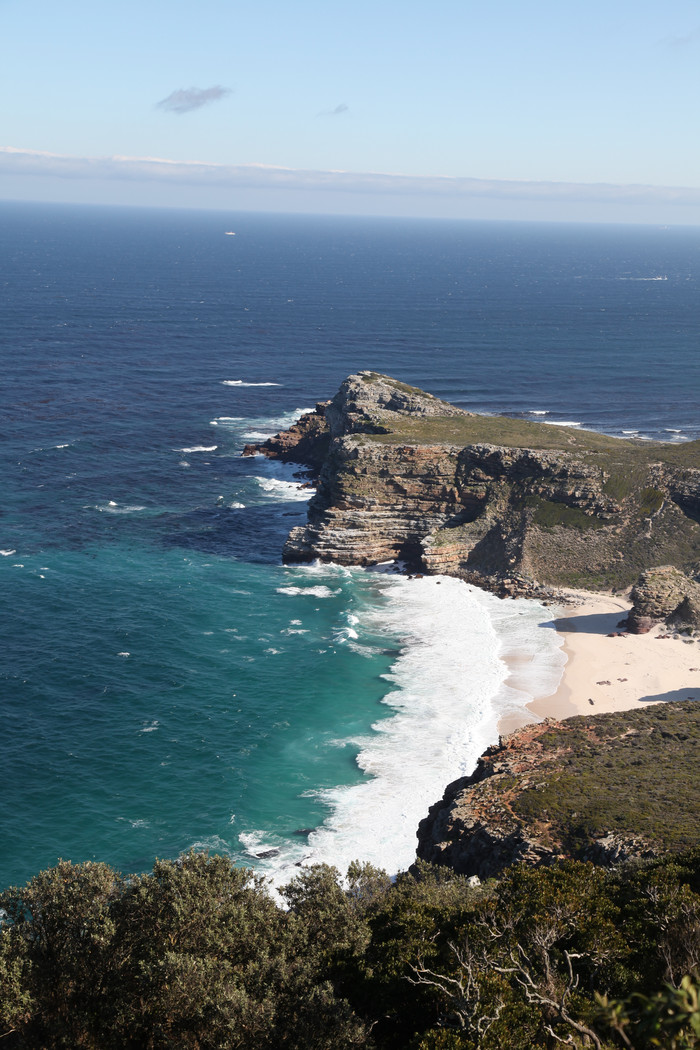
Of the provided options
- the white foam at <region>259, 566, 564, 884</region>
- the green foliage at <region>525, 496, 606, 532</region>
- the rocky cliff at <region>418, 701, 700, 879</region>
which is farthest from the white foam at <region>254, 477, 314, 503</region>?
the rocky cliff at <region>418, 701, 700, 879</region>

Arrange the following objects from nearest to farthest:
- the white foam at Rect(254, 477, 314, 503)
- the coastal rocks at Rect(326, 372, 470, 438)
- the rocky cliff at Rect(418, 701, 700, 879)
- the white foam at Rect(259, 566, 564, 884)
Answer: the rocky cliff at Rect(418, 701, 700, 879)
the white foam at Rect(259, 566, 564, 884)
the white foam at Rect(254, 477, 314, 503)
the coastal rocks at Rect(326, 372, 470, 438)

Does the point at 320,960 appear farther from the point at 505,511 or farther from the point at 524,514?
the point at 505,511

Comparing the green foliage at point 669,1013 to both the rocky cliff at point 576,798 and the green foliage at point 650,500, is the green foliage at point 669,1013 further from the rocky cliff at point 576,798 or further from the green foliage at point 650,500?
the green foliage at point 650,500

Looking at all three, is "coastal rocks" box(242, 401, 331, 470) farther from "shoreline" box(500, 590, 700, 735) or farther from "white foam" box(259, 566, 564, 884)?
"shoreline" box(500, 590, 700, 735)

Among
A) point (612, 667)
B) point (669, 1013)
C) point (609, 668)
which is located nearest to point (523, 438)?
point (612, 667)

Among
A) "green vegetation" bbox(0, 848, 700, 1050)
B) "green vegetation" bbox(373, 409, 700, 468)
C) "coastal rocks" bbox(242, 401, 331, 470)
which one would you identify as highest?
"green vegetation" bbox(373, 409, 700, 468)

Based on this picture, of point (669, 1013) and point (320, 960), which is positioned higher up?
point (669, 1013)

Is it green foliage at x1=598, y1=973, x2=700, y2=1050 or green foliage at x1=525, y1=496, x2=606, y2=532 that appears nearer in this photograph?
green foliage at x1=598, y1=973, x2=700, y2=1050

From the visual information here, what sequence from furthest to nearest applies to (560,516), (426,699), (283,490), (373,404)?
(373,404), (283,490), (560,516), (426,699)
